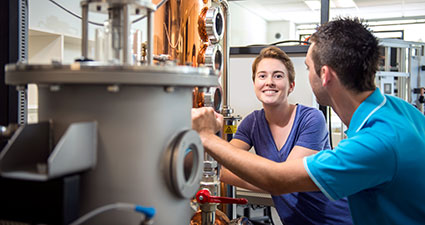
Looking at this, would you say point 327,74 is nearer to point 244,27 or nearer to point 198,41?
point 198,41

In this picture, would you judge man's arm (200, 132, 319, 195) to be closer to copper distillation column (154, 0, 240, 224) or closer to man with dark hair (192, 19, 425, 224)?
man with dark hair (192, 19, 425, 224)

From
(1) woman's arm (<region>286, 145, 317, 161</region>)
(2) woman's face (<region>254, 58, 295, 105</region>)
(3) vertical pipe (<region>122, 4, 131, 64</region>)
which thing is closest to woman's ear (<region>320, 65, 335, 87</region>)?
(1) woman's arm (<region>286, 145, 317, 161</region>)

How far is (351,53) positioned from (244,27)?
699cm

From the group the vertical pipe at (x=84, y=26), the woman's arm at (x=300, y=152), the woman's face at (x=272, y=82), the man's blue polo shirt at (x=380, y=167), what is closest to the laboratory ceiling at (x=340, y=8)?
the woman's face at (x=272, y=82)

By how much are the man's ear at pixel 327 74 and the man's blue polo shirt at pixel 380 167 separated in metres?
0.13

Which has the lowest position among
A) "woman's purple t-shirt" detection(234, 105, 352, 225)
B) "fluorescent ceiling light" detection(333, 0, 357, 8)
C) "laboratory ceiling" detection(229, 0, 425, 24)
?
"woman's purple t-shirt" detection(234, 105, 352, 225)

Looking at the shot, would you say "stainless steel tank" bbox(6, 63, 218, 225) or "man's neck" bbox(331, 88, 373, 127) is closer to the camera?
"stainless steel tank" bbox(6, 63, 218, 225)

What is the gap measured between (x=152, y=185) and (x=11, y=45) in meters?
0.64

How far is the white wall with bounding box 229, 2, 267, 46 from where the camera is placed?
24.1 feet

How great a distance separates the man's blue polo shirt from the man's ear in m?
0.13

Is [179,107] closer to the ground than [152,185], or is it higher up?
higher up

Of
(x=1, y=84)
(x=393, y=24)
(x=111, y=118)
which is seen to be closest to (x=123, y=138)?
(x=111, y=118)

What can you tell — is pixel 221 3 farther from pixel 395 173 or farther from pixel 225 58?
pixel 395 173

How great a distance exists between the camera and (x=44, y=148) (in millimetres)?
652
